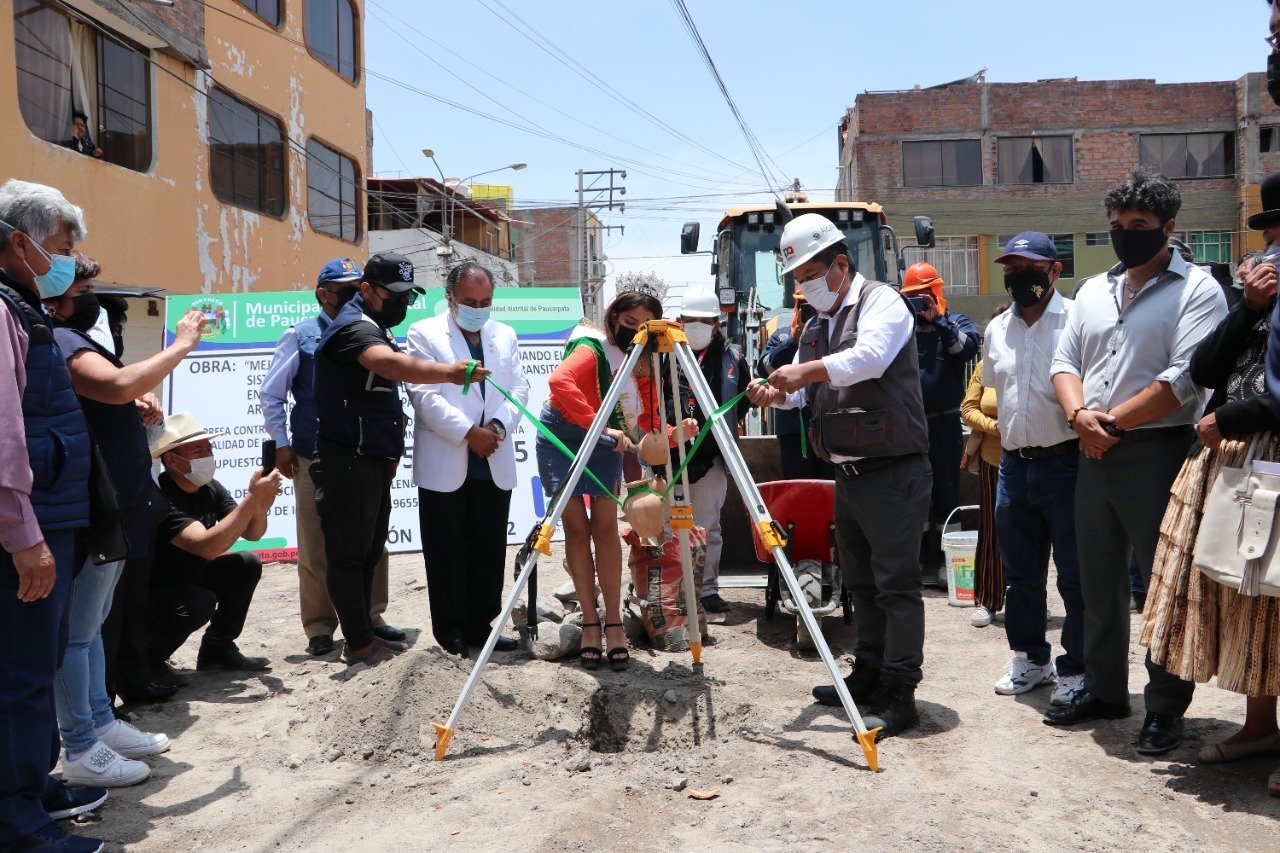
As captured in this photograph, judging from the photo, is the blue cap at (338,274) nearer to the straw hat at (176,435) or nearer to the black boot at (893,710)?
the straw hat at (176,435)

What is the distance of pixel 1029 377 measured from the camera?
15.1ft

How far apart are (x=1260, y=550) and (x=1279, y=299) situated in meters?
0.78

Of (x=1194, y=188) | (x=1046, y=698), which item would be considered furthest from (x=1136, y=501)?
(x=1194, y=188)

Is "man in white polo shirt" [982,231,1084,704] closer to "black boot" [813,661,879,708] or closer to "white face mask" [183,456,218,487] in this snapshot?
"black boot" [813,661,879,708]

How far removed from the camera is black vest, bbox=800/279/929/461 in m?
4.19

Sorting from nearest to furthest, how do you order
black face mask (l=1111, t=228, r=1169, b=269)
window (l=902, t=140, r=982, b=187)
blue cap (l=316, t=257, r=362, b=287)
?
1. black face mask (l=1111, t=228, r=1169, b=269)
2. blue cap (l=316, t=257, r=362, b=287)
3. window (l=902, t=140, r=982, b=187)

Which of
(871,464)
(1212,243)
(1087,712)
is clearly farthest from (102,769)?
(1212,243)

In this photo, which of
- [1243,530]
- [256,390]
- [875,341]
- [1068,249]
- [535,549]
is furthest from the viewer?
[1068,249]

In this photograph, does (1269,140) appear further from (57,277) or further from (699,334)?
(57,277)

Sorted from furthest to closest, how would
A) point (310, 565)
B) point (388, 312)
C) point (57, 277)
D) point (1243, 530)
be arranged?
1. point (310, 565)
2. point (388, 312)
3. point (57, 277)
4. point (1243, 530)

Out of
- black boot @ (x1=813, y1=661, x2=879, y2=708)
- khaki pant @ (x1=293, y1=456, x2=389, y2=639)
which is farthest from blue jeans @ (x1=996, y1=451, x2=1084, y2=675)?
khaki pant @ (x1=293, y1=456, x2=389, y2=639)

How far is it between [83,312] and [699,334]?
10.3 ft

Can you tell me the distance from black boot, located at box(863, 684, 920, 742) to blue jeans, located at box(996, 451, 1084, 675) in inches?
32.2

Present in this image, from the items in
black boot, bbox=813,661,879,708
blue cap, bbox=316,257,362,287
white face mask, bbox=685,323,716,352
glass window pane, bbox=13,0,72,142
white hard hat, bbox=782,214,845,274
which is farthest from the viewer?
glass window pane, bbox=13,0,72,142
